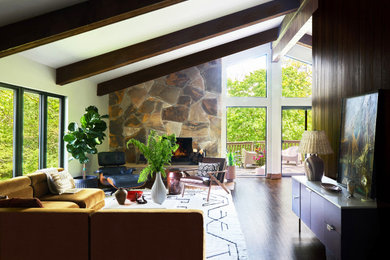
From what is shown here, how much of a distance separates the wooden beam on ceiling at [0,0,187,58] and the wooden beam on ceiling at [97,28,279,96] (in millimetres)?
3737

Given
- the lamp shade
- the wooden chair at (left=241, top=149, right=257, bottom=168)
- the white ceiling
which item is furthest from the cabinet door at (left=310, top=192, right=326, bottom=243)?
the wooden chair at (left=241, top=149, right=257, bottom=168)

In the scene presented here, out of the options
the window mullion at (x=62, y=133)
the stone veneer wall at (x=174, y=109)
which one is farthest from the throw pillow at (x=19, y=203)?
the stone veneer wall at (x=174, y=109)

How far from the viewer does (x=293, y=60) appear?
816cm

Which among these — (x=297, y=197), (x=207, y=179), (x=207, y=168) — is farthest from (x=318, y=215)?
(x=207, y=168)

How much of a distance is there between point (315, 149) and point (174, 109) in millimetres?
4834

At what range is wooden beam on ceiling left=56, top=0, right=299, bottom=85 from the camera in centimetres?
536

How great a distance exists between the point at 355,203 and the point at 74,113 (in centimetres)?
535

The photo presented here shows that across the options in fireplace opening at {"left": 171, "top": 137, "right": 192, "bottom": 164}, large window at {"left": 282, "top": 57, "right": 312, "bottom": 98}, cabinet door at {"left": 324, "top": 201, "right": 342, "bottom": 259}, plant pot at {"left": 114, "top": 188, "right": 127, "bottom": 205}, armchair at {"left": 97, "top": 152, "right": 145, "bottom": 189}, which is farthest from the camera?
large window at {"left": 282, "top": 57, "right": 312, "bottom": 98}

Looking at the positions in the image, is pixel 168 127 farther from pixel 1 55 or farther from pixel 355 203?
pixel 355 203

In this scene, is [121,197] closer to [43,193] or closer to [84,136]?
[43,193]

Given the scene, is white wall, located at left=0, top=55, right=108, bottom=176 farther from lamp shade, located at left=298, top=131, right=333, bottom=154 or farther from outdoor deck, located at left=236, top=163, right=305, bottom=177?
lamp shade, located at left=298, top=131, right=333, bottom=154

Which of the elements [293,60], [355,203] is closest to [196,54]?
[293,60]

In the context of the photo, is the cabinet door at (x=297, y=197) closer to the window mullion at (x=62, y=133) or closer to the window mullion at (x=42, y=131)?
the window mullion at (x=42, y=131)

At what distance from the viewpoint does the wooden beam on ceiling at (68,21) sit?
3482 mm
